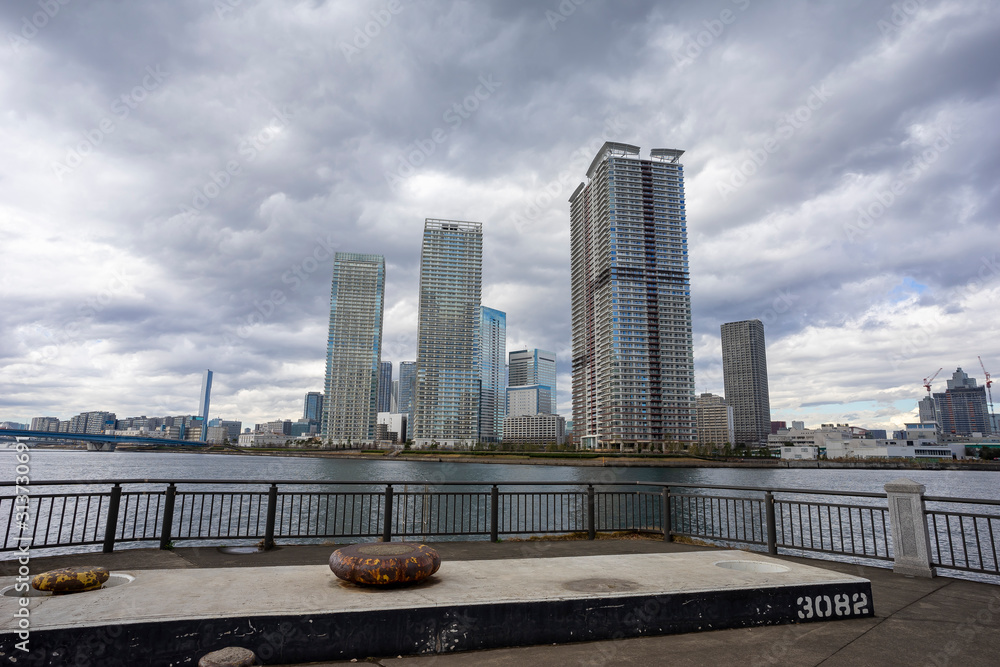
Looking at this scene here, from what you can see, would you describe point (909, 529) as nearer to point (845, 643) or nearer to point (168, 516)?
point (845, 643)

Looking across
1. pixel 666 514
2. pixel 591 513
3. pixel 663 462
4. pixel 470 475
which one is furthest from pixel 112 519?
pixel 663 462

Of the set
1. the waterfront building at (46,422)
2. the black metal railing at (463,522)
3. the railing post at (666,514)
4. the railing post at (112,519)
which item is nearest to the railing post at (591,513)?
the black metal railing at (463,522)

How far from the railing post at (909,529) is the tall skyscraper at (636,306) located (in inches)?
5693

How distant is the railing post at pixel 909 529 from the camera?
9414 millimetres

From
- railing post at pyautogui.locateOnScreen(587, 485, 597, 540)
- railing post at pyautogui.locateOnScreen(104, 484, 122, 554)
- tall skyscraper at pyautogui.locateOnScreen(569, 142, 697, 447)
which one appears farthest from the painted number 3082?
tall skyscraper at pyautogui.locateOnScreen(569, 142, 697, 447)

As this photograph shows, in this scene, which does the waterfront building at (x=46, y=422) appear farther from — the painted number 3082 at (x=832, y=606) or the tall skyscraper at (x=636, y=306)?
the painted number 3082 at (x=832, y=606)

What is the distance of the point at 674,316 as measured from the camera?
161 meters

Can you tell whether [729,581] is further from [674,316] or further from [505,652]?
[674,316]

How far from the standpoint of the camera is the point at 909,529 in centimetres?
958

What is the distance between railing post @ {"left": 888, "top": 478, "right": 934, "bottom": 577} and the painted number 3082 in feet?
12.5

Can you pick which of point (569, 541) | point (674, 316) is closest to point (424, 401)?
point (674, 316)

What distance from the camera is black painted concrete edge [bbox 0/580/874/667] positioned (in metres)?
4.12

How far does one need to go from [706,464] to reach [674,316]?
4991 cm

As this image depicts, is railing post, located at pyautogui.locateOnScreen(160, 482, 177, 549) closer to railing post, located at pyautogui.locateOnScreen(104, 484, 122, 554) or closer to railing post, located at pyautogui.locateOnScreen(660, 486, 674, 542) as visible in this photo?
railing post, located at pyautogui.locateOnScreen(104, 484, 122, 554)
